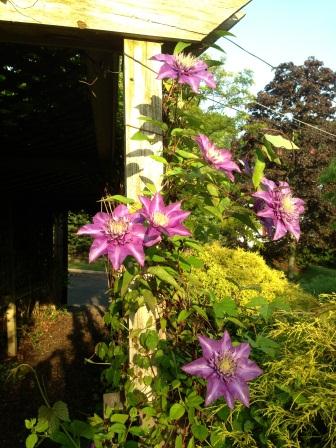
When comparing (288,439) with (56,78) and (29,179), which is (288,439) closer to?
(56,78)

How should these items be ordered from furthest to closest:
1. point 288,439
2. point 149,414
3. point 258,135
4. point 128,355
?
point 128,355
point 149,414
point 258,135
point 288,439

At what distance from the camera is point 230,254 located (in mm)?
5758

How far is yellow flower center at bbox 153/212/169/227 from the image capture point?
130cm

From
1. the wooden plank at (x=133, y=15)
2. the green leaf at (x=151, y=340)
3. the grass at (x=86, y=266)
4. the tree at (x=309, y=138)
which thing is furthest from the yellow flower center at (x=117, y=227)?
the grass at (x=86, y=266)

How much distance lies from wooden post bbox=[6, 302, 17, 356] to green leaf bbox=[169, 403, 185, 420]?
548 centimetres

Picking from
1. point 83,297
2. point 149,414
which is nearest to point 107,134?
point 149,414

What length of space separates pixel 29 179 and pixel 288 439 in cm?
476

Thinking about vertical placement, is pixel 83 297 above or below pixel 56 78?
below

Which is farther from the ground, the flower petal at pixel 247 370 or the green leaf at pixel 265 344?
the flower petal at pixel 247 370

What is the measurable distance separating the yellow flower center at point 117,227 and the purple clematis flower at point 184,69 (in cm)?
59

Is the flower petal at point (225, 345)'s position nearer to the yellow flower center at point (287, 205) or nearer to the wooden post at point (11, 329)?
the yellow flower center at point (287, 205)

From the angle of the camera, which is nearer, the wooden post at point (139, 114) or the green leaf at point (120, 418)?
the green leaf at point (120, 418)

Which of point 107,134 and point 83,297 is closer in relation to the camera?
point 107,134

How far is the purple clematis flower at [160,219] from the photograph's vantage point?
4.21 ft
